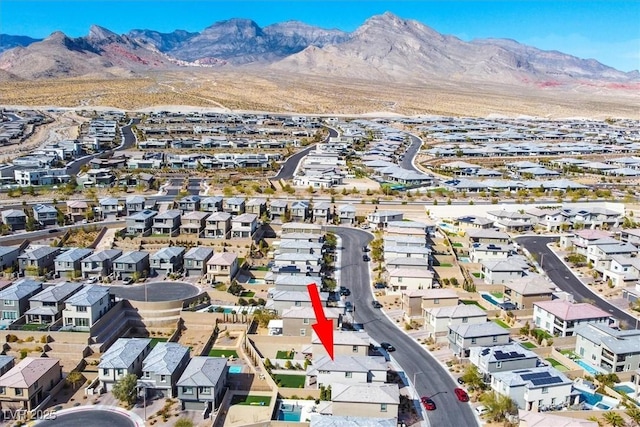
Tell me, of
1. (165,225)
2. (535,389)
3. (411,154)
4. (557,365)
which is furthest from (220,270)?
(411,154)

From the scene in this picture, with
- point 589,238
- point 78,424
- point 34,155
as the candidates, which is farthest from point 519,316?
point 34,155

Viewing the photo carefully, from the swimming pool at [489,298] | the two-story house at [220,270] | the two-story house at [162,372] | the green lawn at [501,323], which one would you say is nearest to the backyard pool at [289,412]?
the two-story house at [162,372]

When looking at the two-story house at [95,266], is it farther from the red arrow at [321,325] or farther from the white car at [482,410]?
the white car at [482,410]

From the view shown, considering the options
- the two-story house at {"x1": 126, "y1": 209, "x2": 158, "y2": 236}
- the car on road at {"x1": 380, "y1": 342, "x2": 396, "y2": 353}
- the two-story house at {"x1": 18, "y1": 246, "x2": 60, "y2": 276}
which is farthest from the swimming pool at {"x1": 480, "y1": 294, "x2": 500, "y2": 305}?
the two-story house at {"x1": 18, "y1": 246, "x2": 60, "y2": 276}

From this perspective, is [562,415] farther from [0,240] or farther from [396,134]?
[396,134]

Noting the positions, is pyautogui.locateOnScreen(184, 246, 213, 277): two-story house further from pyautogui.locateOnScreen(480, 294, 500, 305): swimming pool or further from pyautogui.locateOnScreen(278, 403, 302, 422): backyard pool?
pyautogui.locateOnScreen(480, 294, 500, 305): swimming pool
